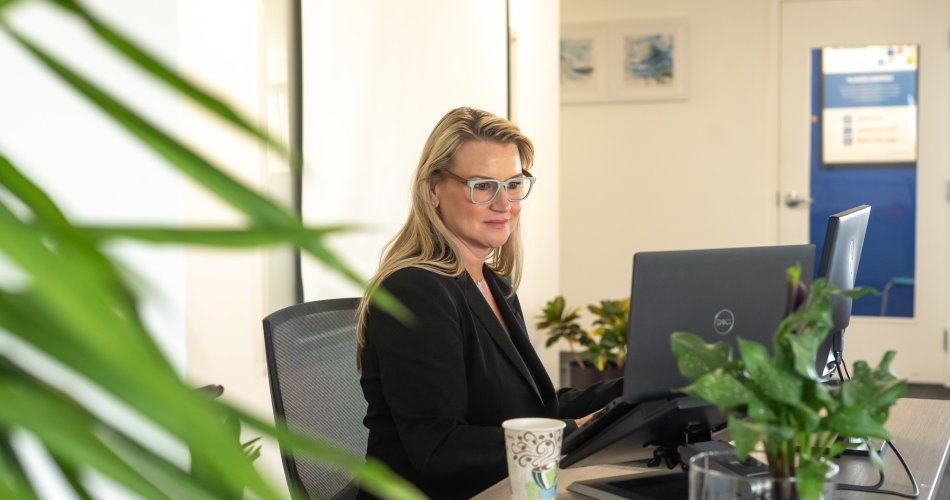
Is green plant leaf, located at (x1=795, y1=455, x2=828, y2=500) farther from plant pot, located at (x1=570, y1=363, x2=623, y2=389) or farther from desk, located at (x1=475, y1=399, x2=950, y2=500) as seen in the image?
plant pot, located at (x1=570, y1=363, x2=623, y2=389)

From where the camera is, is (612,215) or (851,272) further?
(612,215)

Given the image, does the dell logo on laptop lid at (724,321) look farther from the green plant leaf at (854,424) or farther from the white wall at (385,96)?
the white wall at (385,96)

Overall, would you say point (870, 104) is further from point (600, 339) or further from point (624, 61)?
point (600, 339)

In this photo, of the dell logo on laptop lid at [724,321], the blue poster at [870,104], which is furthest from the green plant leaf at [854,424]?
the blue poster at [870,104]

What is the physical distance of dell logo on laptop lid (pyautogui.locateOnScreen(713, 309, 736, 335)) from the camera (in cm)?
151

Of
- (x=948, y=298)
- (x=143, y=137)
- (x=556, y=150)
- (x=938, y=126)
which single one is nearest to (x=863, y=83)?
(x=938, y=126)

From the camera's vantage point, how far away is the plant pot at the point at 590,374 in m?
4.62

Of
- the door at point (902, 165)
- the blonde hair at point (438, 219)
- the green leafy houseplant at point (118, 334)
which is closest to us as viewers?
the green leafy houseplant at point (118, 334)

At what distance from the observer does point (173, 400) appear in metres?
0.18

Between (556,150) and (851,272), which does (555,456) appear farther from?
(556,150)

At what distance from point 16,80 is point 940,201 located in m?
5.67

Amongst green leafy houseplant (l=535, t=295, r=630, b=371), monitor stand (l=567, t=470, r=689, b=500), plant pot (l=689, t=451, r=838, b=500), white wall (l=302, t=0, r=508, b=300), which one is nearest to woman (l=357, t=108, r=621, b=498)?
monitor stand (l=567, t=470, r=689, b=500)

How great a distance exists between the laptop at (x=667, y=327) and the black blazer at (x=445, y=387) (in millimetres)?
229

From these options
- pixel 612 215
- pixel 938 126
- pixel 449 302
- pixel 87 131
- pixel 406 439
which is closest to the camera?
pixel 87 131
